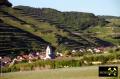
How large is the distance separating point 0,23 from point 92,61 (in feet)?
221

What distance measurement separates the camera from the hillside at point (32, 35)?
335 ft

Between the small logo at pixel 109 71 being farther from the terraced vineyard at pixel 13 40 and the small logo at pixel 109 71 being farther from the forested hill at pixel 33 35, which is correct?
the terraced vineyard at pixel 13 40

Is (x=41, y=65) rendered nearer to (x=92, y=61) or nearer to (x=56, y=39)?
(x=92, y=61)

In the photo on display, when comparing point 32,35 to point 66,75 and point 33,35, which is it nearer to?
point 33,35

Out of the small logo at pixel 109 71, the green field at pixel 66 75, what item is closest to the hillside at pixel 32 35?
the green field at pixel 66 75

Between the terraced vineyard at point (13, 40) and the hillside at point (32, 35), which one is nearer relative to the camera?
the terraced vineyard at point (13, 40)

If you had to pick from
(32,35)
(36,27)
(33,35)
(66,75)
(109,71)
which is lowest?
(33,35)

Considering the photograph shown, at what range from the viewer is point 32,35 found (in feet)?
406

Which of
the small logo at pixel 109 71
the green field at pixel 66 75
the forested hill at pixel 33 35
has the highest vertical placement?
the small logo at pixel 109 71

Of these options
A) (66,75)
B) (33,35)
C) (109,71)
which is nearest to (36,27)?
(33,35)

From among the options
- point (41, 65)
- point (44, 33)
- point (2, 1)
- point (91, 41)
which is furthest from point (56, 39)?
point (2, 1)

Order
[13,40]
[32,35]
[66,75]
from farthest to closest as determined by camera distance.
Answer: [32,35], [13,40], [66,75]

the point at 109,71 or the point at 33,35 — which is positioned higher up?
the point at 109,71

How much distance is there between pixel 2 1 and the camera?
51.7 ft
